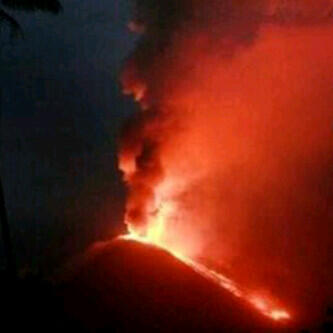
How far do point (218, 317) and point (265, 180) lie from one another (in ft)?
123

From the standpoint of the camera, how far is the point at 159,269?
46906 mm

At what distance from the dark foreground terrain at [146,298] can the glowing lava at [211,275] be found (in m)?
0.95

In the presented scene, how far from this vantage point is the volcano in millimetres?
40719

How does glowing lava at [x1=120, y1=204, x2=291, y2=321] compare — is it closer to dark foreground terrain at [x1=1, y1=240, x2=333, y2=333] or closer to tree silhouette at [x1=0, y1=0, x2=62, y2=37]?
dark foreground terrain at [x1=1, y1=240, x2=333, y2=333]

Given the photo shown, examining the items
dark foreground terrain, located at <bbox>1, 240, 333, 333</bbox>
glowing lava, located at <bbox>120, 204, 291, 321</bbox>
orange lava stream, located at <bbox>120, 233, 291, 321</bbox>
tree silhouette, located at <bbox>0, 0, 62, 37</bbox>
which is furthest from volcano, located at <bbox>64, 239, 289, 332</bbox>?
tree silhouette, located at <bbox>0, 0, 62, 37</bbox>

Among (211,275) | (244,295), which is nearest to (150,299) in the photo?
(211,275)

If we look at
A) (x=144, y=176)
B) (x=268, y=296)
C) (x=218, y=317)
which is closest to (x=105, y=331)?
(x=218, y=317)

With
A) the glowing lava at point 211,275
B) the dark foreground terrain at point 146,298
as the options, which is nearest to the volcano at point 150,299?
the dark foreground terrain at point 146,298

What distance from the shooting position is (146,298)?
142ft

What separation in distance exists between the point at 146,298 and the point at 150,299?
26 centimetres

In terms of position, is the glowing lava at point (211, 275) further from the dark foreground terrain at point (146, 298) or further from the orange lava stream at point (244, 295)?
the dark foreground terrain at point (146, 298)

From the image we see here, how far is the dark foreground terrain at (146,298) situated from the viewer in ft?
133

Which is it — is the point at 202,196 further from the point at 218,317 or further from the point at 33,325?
the point at 33,325

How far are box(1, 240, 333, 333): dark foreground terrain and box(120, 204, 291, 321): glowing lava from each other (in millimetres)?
948
